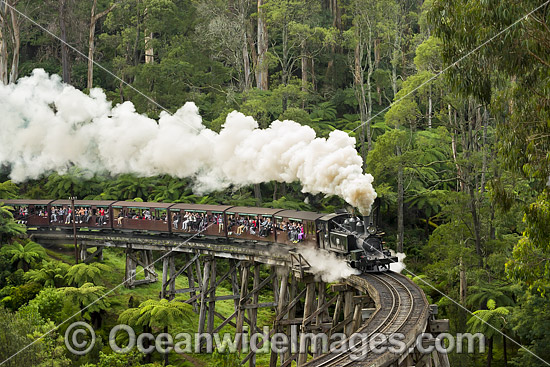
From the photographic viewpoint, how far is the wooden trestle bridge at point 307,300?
18.7 meters

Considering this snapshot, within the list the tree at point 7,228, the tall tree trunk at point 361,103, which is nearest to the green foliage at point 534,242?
the tall tree trunk at point 361,103

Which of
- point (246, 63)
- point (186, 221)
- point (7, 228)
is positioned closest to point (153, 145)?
point (186, 221)

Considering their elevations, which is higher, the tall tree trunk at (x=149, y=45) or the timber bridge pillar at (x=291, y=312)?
the tall tree trunk at (x=149, y=45)

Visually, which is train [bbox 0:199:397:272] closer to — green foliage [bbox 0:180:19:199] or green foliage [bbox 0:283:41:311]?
green foliage [bbox 0:180:19:199]

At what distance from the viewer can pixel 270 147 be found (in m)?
32.1

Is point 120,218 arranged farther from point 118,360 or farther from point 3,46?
point 3,46

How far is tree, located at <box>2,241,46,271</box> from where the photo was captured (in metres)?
33.2

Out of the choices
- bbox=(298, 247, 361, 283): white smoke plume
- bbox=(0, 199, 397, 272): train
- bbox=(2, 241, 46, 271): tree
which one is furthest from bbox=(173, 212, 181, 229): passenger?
bbox=(298, 247, 361, 283): white smoke plume

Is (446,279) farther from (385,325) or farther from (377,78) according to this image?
(377,78)

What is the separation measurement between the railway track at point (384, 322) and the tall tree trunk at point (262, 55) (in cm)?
2704

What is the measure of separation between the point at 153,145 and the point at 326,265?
1584 centimetres

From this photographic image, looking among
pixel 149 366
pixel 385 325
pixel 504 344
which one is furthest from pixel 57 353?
pixel 504 344

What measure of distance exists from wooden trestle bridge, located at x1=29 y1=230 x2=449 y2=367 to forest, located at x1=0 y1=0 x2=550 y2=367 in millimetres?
1746

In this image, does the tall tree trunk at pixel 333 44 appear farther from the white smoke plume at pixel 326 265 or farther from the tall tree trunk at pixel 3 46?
the white smoke plume at pixel 326 265
